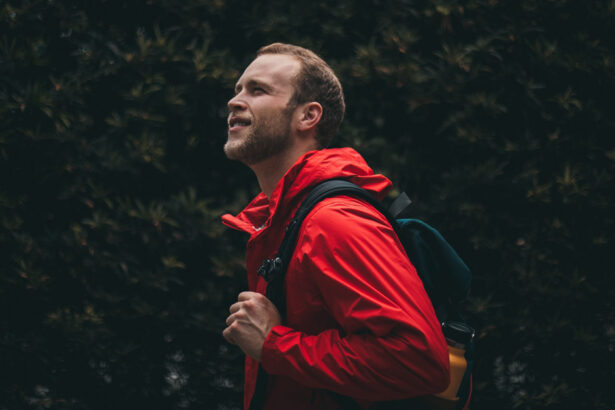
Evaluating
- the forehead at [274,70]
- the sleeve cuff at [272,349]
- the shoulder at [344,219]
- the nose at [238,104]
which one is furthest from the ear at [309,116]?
the sleeve cuff at [272,349]

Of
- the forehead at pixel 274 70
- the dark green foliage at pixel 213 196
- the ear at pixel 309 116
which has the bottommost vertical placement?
the dark green foliage at pixel 213 196

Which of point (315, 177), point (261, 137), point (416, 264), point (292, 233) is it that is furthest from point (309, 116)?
point (416, 264)

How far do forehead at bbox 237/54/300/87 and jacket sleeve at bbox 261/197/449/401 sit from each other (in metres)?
0.80

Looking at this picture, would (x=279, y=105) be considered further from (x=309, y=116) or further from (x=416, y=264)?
(x=416, y=264)

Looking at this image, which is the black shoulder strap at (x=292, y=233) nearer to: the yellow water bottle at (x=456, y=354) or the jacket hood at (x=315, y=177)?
the jacket hood at (x=315, y=177)

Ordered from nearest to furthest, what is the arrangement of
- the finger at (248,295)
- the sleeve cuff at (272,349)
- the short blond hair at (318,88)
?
the sleeve cuff at (272,349), the finger at (248,295), the short blond hair at (318,88)

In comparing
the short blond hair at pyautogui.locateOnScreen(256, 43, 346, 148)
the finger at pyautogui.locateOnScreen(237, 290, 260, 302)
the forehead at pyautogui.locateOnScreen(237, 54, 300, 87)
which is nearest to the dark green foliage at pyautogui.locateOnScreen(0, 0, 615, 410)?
the short blond hair at pyautogui.locateOnScreen(256, 43, 346, 148)

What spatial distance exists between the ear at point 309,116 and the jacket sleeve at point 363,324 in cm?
64

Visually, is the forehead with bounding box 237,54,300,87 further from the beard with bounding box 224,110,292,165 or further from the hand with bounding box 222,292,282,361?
the hand with bounding box 222,292,282,361

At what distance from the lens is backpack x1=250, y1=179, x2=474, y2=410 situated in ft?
5.00

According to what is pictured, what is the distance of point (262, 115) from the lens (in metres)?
1.93

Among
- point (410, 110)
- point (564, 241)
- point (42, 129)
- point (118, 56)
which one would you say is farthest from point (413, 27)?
point (42, 129)

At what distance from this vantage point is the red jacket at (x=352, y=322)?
1285mm

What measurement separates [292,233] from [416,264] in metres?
0.45
